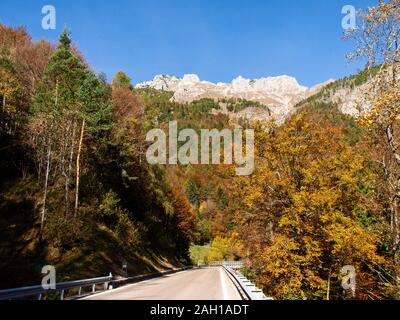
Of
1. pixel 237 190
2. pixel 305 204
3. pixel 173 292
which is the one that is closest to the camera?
pixel 173 292

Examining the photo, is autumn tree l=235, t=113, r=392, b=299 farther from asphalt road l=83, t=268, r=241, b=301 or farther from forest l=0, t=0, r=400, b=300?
asphalt road l=83, t=268, r=241, b=301

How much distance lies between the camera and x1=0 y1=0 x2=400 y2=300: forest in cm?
1741

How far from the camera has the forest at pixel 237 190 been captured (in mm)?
17406

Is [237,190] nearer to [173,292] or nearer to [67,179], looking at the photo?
[173,292]

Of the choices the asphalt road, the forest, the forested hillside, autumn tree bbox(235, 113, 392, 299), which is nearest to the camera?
the asphalt road

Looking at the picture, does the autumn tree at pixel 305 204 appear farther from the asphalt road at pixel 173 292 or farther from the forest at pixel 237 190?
the asphalt road at pixel 173 292

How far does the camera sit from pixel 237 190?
2294cm

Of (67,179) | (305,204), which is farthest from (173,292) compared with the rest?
(67,179)

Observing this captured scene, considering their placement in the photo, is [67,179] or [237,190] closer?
[237,190]

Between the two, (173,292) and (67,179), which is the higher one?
(67,179)

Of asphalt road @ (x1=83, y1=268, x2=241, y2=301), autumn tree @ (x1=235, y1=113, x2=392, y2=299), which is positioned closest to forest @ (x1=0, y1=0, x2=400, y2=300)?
autumn tree @ (x1=235, y1=113, x2=392, y2=299)

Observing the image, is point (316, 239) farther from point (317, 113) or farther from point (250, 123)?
point (317, 113)
